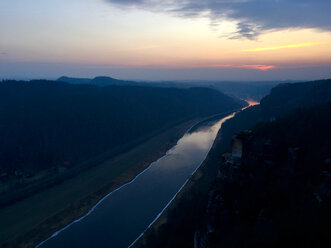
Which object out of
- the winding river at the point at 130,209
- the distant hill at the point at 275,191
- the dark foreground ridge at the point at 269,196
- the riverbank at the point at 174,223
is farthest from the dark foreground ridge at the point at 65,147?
the distant hill at the point at 275,191

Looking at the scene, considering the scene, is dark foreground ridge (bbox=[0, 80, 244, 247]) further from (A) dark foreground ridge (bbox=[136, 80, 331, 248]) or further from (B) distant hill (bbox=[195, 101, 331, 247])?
(B) distant hill (bbox=[195, 101, 331, 247])

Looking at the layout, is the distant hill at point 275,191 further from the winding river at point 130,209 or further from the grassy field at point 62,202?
the grassy field at point 62,202

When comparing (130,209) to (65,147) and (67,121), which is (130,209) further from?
(67,121)

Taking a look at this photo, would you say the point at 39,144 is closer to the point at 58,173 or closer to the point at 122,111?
the point at 58,173

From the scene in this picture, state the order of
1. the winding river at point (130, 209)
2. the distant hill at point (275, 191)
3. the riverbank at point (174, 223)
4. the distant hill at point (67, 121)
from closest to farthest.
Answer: the distant hill at point (275, 191) → the riverbank at point (174, 223) → the winding river at point (130, 209) → the distant hill at point (67, 121)

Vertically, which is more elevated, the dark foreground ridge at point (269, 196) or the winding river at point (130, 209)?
the dark foreground ridge at point (269, 196)

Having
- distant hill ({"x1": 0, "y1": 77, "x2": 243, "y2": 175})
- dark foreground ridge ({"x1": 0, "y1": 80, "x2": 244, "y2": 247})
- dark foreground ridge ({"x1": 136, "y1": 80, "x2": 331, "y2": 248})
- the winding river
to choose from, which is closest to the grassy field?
dark foreground ridge ({"x1": 0, "y1": 80, "x2": 244, "y2": 247})
